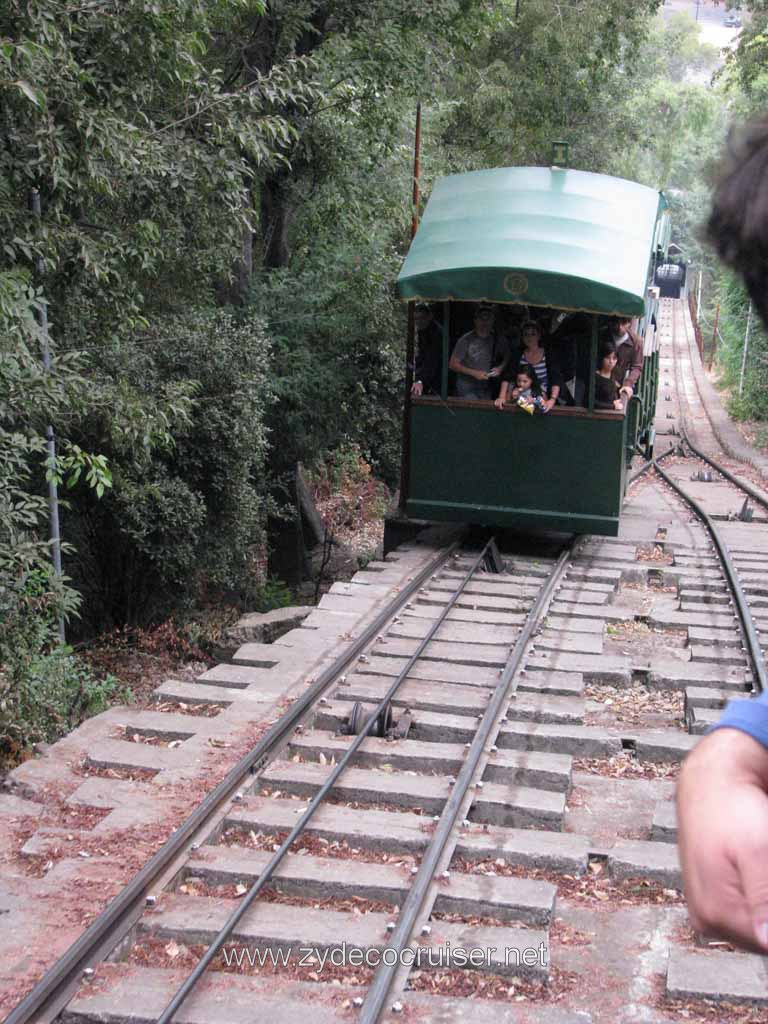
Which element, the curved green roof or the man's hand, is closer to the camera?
the man's hand

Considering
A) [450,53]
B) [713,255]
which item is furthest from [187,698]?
[450,53]

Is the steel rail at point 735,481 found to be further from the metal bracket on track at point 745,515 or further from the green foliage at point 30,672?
the green foliage at point 30,672

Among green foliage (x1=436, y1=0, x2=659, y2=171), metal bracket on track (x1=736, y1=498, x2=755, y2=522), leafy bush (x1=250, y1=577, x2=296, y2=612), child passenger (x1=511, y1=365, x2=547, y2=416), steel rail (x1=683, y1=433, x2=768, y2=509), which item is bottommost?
leafy bush (x1=250, y1=577, x2=296, y2=612)

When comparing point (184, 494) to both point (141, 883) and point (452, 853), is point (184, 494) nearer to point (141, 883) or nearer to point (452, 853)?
point (452, 853)

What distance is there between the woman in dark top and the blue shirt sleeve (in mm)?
9342

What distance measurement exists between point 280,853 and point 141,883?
0.66 metres

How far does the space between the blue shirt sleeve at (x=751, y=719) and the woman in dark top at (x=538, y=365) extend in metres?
9.34

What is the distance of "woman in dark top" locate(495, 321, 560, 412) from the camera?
10.9 metres

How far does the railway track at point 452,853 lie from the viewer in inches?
160

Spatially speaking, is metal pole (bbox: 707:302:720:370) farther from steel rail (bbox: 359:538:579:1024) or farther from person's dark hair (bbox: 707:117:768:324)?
person's dark hair (bbox: 707:117:768:324)

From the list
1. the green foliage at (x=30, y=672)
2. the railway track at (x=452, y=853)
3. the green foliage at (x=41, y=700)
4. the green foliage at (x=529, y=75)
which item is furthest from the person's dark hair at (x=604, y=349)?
the green foliage at (x=529, y=75)

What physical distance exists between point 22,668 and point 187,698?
3.97 ft

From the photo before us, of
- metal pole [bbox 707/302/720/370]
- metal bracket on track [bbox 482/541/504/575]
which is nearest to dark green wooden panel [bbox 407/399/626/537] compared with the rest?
metal bracket on track [bbox 482/541/504/575]

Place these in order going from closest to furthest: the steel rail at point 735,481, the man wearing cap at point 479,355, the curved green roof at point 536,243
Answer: the curved green roof at point 536,243 → the man wearing cap at point 479,355 → the steel rail at point 735,481
